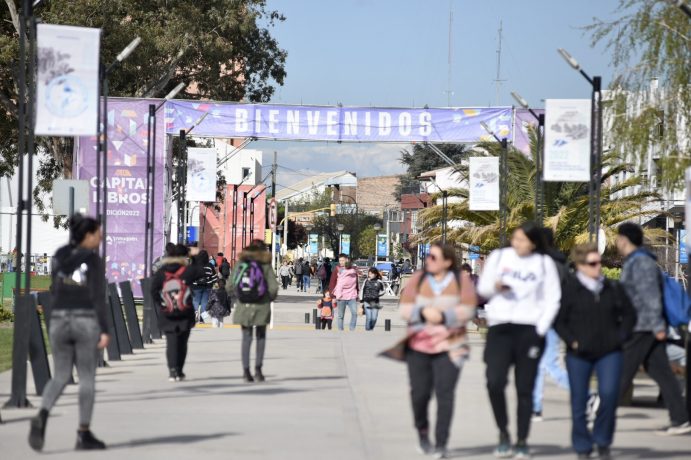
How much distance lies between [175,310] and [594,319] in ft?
25.2

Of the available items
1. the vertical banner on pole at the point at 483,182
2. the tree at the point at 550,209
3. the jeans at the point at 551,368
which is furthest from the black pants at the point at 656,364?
the tree at the point at 550,209

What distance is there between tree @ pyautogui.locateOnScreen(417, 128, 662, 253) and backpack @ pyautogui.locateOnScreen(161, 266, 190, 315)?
88.7ft

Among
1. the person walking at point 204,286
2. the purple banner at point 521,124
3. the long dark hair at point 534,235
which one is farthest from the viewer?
the purple banner at point 521,124

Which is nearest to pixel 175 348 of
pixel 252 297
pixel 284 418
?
pixel 252 297

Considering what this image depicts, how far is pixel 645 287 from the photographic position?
39.8 feet

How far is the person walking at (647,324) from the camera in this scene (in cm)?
1204

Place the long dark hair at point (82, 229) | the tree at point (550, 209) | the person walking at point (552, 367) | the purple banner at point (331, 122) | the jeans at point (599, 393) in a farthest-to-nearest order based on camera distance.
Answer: the tree at point (550, 209) < the purple banner at point (331, 122) < the person walking at point (552, 367) < the long dark hair at point (82, 229) < the jeans at point (599, 393)

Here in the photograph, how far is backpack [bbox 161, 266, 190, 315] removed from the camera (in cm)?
1716

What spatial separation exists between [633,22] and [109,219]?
20256 mm

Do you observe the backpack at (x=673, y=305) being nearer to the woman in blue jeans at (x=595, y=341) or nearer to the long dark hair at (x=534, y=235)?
the woman in blue jeans at (x=595, y=341)

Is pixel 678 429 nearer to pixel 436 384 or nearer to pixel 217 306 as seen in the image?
pixel 436 384

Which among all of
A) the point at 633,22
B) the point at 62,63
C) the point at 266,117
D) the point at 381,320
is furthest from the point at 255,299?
the point at 381,320

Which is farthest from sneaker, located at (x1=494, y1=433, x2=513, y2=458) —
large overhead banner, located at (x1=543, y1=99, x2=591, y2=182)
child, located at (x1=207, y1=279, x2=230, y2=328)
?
child, located at (x1=207, y1=279, x2=230, y2=328)

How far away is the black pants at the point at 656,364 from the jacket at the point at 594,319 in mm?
1835
